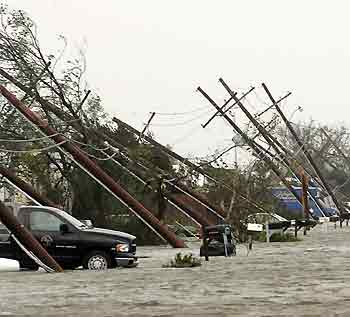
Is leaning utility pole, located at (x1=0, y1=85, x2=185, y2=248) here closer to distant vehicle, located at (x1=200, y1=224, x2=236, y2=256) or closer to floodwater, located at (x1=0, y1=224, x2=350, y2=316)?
distant vehicle, located at (x1=200, y1=224, x2=236, y2=256)

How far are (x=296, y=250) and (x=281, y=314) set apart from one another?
1664 centimetres

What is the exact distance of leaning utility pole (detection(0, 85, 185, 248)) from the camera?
30.7 m

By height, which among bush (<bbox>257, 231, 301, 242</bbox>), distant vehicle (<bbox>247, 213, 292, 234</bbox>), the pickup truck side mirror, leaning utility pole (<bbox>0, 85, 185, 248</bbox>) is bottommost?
the pickup truck side mirror

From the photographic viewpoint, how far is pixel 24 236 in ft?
62.8

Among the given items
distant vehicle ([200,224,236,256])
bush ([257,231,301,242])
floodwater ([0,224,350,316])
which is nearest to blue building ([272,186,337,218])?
bush ([257,231,301,242])

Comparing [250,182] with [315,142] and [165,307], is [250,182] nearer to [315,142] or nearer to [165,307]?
[165,307]

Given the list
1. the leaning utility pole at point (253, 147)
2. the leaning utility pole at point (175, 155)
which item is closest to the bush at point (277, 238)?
the leaning utility pole at point (175, 155)

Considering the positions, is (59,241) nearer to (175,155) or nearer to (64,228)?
(64,228)

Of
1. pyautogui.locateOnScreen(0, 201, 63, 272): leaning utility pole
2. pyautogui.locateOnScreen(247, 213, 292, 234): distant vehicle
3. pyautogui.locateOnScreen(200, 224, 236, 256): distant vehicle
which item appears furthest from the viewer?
pyautogui.locateOnScreen(247, 213, 292, 234): distant vehicle

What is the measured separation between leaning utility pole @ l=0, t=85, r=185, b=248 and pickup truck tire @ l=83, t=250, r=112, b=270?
440 inches

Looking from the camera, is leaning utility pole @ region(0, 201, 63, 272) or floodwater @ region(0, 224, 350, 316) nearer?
floodwater @ region(0, 224, 350, 316)

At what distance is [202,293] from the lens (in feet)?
44.5

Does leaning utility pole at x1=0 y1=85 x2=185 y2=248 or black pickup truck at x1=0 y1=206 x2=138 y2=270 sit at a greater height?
leaning utility pole at x1=0 y1=85 x2=185 y2=248

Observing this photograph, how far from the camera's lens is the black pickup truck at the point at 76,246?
20.2 metres
